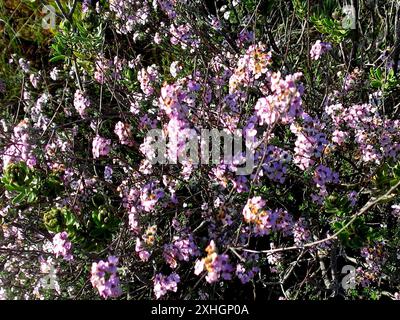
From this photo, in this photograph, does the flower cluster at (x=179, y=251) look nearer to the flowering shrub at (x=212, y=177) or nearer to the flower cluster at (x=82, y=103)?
the flowering shrub at (x=212, y=177)

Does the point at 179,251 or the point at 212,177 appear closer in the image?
the point at 179,251

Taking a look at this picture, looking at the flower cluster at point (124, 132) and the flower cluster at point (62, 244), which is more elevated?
the flower cluster at point (124, 132)

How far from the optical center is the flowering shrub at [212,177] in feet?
7.63

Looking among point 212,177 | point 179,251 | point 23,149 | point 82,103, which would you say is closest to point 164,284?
point 179,251

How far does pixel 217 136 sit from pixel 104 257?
33.0 inches

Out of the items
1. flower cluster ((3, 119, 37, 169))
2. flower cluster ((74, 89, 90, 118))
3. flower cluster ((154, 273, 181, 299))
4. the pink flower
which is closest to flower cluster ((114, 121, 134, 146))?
the pink flower

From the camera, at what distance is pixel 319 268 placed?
3.12m

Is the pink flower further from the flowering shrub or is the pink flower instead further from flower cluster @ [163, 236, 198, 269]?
flower cluster @ [163, 236, 198, 269]

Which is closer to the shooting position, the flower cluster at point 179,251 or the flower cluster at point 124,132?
the flower cluster at point 179,251

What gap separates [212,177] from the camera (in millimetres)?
2650

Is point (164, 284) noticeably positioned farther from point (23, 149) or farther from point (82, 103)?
point (82, 103)

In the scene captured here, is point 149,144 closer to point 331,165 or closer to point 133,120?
point 133,120

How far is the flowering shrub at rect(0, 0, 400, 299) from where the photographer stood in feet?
7.63

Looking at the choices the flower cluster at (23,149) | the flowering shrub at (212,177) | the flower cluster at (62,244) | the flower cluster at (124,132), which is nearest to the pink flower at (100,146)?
the flowering shrub at (212,177)
